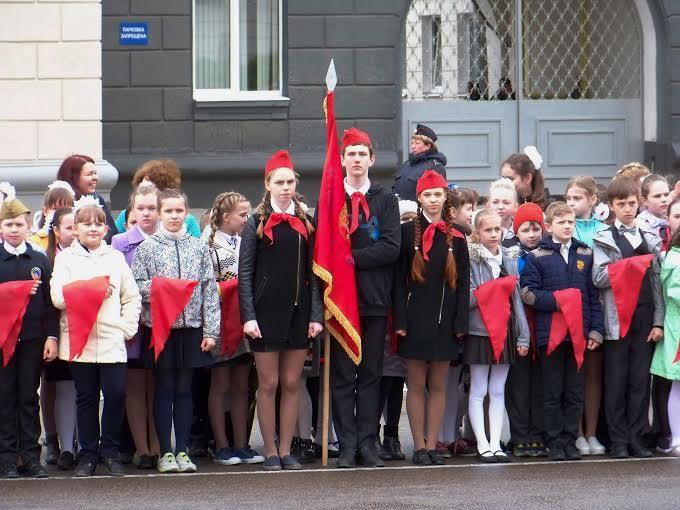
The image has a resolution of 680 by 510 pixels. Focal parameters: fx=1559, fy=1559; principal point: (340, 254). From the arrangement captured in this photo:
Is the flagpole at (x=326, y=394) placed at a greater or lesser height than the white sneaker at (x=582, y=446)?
greater

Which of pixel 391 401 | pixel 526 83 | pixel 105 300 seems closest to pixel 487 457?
pixel 391 401

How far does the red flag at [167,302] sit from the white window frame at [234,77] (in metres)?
7.10

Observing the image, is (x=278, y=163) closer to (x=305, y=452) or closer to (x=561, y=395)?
(x=305, y=452)

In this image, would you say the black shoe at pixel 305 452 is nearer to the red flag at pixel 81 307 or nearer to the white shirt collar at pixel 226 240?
the white shirt collar at pixel 226 240

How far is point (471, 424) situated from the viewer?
10.0 metres

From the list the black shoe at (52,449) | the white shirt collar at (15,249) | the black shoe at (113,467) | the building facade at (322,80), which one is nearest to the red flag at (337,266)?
the black shoe at (113,467)

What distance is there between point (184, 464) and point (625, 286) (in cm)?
303

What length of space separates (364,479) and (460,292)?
1377 millimetres

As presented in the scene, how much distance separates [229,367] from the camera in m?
9.98

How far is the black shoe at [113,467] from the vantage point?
30.8ft

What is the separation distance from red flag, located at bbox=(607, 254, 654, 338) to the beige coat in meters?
3.04

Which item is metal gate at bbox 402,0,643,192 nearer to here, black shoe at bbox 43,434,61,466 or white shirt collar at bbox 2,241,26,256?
black shoe at bbox 43,434,61,466

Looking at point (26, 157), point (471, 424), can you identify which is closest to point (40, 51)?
point (26, 157)

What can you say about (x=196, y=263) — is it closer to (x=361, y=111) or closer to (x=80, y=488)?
(x=80, y=488)
